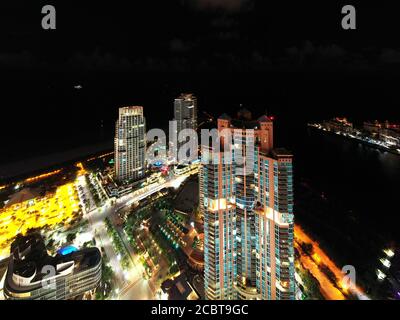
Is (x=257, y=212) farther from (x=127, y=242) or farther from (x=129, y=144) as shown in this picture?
(x=129, y=144)

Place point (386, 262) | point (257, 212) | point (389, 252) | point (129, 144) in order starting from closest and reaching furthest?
point (257, 212) < point (386, 262) < point (389, 252) < point (129, 144)

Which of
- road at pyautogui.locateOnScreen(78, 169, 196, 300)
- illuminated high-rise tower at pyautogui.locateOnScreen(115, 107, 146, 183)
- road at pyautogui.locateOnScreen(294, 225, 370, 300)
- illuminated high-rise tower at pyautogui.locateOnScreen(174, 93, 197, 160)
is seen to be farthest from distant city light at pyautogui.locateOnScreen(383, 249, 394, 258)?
illuminated high-rise tower at pyautogui.locateOnScreen(174, 93, 197, 160)

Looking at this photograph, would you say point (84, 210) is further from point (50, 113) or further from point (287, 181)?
point (50, 113)

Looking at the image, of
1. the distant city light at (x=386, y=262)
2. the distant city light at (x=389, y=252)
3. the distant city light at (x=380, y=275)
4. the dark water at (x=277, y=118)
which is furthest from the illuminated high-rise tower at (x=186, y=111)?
the distant city light at (x=380, y=275)

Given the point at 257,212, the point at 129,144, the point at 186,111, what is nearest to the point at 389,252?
the point at 257,212

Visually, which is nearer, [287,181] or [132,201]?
[287,181]

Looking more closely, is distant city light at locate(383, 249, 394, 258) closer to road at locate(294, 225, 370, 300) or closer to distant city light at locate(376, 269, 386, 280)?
distant city light at locate(376, 269, 386, 280)

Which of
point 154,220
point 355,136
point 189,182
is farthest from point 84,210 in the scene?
point 355,136
